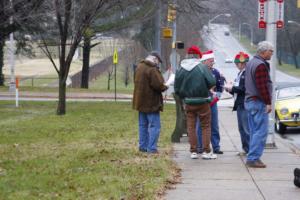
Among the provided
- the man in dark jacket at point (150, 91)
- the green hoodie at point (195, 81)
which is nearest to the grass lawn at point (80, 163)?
the man in dark jacket at point (150, 91)

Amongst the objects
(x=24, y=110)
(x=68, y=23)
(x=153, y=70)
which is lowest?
(x=24, y=110)

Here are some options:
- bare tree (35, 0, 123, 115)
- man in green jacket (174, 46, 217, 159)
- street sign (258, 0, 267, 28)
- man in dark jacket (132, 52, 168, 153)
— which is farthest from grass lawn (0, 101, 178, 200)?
bare tree (35, 0, 123, 115)

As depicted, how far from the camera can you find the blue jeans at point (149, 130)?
419 inches

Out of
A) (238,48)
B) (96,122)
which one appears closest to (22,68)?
(238,48)

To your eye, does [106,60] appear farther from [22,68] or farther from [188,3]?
[188,3]

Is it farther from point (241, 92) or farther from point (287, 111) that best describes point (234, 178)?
point (287, 111)

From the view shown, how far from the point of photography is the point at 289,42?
93750 mm

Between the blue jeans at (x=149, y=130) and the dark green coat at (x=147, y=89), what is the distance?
0.15 metres

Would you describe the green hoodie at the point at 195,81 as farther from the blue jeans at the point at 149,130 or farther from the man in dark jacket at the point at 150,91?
the blue jeans at the point at 149,130

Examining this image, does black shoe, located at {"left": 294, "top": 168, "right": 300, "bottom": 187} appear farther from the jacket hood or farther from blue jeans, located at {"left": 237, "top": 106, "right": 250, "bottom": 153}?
blue jeans, located at {"left": 237, "top": 106, "right": 250, "bottom": 153}

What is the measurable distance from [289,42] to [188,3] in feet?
239

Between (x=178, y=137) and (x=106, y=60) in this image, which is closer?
(x=178, y=137)

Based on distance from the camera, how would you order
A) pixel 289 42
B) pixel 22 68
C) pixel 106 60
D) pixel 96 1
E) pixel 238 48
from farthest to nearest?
pixel 238 48
pixel 289 42
pixel 22 68
pixel 106 60
pixel 96 1

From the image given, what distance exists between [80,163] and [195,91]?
2.03 meters
